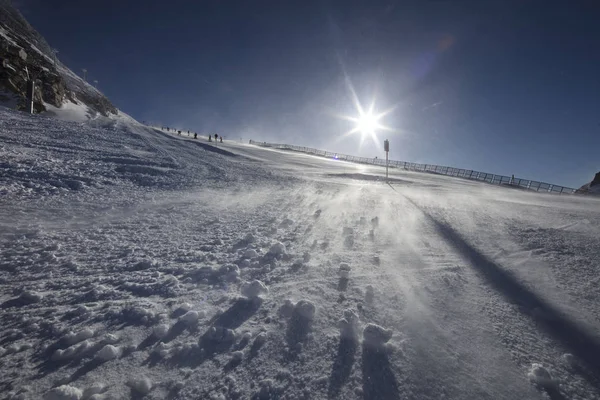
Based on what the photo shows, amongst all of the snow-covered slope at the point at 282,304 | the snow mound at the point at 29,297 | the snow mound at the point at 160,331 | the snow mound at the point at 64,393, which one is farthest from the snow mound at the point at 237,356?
the snow mound at the point at 29,297

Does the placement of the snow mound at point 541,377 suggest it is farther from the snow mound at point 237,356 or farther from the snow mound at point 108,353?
the snow mound at point 108,353

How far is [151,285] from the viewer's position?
9.68ft

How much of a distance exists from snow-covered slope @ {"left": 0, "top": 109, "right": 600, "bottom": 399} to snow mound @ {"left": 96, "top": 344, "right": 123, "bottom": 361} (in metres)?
0.01

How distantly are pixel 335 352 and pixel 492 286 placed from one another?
2.59 meters

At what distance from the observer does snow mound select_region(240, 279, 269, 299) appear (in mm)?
2911

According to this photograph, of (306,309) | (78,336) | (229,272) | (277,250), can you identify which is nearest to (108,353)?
(78,336)

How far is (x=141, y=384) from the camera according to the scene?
180cm

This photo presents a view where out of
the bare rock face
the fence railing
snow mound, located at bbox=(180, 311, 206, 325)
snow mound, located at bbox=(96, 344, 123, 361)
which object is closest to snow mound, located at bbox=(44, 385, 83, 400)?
snow mound, located at bbox=(96, 344, 123, 361)

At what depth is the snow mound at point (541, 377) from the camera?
2022 mm

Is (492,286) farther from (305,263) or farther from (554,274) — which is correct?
(305,263)

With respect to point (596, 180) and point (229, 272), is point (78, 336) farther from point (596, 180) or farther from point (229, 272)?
point (596, 180)

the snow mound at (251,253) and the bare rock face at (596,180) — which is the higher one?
the bare rock face at (596,180)

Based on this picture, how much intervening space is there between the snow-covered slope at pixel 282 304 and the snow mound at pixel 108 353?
1 centimetres

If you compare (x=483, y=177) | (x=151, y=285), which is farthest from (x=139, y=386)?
(x=483, y=177)
